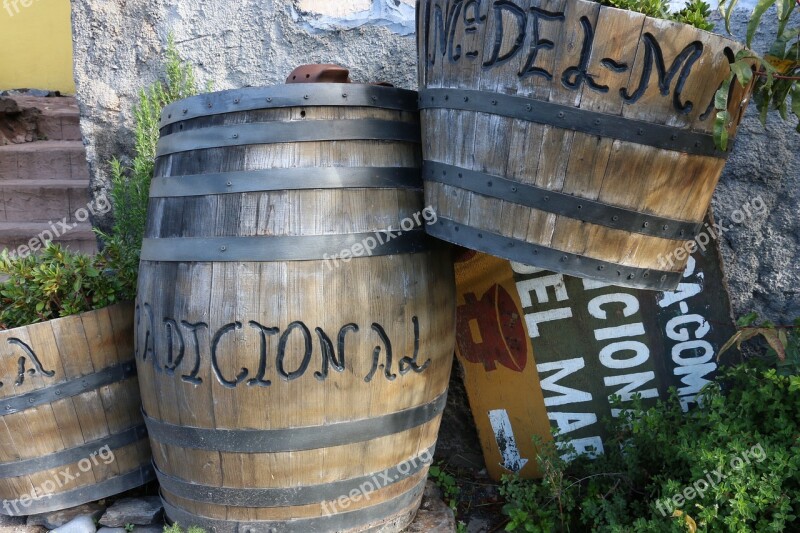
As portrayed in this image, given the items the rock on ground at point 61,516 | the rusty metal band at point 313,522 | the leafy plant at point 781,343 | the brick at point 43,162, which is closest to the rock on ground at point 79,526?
the rock on ground at point 61,516

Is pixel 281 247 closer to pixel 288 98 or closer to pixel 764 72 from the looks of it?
pixel 288 98

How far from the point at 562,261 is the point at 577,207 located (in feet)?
0.51

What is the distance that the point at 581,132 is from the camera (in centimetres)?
165

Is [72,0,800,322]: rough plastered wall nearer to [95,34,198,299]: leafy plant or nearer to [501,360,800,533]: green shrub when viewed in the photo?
[95,34,198,299]: leafy plant

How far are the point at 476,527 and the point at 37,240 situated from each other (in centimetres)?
363

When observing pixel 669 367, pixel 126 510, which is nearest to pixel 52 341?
pixel 126 510

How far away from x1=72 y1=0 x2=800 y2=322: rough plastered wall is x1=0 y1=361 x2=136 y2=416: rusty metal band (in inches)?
53.4

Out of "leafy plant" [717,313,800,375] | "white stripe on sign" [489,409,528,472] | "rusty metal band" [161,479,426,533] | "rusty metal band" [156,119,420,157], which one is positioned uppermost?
"rusty metal band" [156,119,420,157]

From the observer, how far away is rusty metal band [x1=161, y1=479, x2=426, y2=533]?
6.55 ft

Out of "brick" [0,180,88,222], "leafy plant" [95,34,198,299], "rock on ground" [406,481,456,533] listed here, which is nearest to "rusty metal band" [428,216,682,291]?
"rock on ground" [406,481,456,533]

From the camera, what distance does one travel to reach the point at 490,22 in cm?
173

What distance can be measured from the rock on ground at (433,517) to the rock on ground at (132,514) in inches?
37.7

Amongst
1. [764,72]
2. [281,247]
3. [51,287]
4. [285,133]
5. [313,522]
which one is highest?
[764,72]

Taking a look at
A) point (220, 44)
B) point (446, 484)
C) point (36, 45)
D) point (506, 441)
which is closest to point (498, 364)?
point (506, 441)
